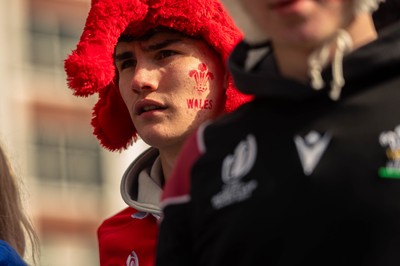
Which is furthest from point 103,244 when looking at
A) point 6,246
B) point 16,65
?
point 16,65

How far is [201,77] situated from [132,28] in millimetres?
229

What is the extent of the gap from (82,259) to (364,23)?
59.5 ft

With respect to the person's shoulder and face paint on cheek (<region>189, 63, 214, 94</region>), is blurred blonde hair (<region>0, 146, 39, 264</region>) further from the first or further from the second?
face paint on cheek (<region>189, 63, 214, 94</region>)

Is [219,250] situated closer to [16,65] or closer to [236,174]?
[236,174]

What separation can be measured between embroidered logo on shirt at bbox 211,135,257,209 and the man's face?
191cm

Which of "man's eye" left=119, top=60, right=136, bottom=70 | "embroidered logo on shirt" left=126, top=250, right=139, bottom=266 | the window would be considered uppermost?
"man's eye" left=119, top=60, right=136, bottom=70

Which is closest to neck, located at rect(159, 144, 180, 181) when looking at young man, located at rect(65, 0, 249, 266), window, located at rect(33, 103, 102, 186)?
young man, located at rect(65, 0, 249, 266)

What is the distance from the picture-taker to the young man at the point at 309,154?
292 centimetres

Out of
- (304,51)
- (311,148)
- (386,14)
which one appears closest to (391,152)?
(311,148)

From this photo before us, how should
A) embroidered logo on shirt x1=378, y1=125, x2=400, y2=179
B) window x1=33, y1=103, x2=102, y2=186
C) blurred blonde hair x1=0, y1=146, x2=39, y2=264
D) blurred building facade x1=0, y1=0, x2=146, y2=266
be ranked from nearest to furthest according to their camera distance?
embroidered logo on shirt x1=378, y1=125, x2=400, y2=179 → blurred blonde hair x1=0, y1=146, x2=39, y2=264 → blurred building facade x1=0, y1=0, x2=146, y2=266 → window x1=33, y1=103, x2=102, y2=186

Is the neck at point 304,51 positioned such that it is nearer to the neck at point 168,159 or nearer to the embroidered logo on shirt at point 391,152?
the embroidered logo on shirt at point 391,152

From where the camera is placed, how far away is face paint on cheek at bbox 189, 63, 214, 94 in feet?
16.4

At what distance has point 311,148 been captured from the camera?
296 cm

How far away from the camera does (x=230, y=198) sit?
9.86 feet
